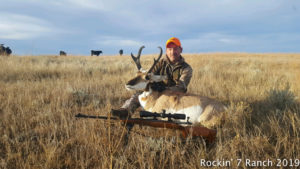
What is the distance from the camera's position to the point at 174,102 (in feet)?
12.6

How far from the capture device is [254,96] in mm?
5293

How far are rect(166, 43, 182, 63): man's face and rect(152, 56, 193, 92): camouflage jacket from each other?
0.11m

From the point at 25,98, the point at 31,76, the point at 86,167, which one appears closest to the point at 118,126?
the point at 86,167

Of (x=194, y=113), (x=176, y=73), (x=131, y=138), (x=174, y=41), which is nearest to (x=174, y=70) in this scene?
(x=176, y=73)

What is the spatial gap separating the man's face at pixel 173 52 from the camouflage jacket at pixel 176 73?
4.4 inches

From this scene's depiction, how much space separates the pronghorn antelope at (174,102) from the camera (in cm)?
358

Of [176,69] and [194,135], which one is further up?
[176,69]

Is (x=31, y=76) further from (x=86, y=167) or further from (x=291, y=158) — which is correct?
(x=291, y=158)

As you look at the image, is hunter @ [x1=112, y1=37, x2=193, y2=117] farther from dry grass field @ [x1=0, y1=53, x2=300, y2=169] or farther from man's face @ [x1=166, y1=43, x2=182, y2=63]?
dry grass field @ [x1=0, y1=53, x2=300, y2=169]

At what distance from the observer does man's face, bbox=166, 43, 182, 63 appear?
4.68 m

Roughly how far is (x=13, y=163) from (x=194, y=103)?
2925mm

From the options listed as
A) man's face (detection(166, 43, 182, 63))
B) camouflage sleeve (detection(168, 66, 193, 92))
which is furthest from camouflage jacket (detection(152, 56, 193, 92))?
man's face (detection(166, 43, 182, 63))

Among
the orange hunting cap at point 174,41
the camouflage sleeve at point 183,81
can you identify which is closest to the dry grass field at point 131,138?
the camouflage sleeve at point 183,81

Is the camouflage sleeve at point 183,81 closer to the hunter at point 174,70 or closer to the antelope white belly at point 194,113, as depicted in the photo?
the hunter at point 174,70
